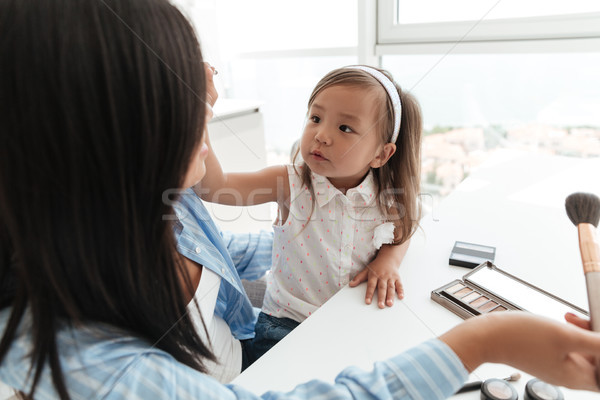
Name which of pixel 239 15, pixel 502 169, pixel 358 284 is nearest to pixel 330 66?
pixel 239 15

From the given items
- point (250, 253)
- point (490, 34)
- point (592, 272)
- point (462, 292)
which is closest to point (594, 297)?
point (592, 272)

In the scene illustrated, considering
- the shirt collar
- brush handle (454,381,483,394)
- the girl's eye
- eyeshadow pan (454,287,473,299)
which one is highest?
the girl's eye

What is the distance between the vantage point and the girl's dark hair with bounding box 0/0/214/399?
1.18 ft

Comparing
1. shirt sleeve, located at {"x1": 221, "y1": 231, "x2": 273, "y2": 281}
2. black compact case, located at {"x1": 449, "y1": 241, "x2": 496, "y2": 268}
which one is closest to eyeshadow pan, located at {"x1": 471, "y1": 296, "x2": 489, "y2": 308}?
black compact case, located at {"x1": 449, "y1": 241, "x2": 496, "y2": 268}

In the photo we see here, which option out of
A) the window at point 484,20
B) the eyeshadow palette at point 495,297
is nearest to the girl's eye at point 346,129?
the eyeshadow palette at point 495,297

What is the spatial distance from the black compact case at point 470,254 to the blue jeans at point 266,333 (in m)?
0.40

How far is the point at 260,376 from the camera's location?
567 mm

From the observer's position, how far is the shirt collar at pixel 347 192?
37.3 inches

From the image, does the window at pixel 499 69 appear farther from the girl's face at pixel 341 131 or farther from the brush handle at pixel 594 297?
the brush handle at pixel 594 297

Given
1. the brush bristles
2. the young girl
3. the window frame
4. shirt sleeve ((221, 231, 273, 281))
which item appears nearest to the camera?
the brush bristles

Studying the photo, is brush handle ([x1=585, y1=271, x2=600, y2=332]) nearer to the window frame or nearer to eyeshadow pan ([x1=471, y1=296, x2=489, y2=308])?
eyeshadow pan ([x1=471, y1=296, x2=489, y2=308])

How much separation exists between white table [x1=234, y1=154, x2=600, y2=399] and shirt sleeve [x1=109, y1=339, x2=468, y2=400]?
0.10 metres

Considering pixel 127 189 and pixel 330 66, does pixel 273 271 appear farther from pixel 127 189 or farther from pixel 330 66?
pixel 330 66

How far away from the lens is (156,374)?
1.39 ft
